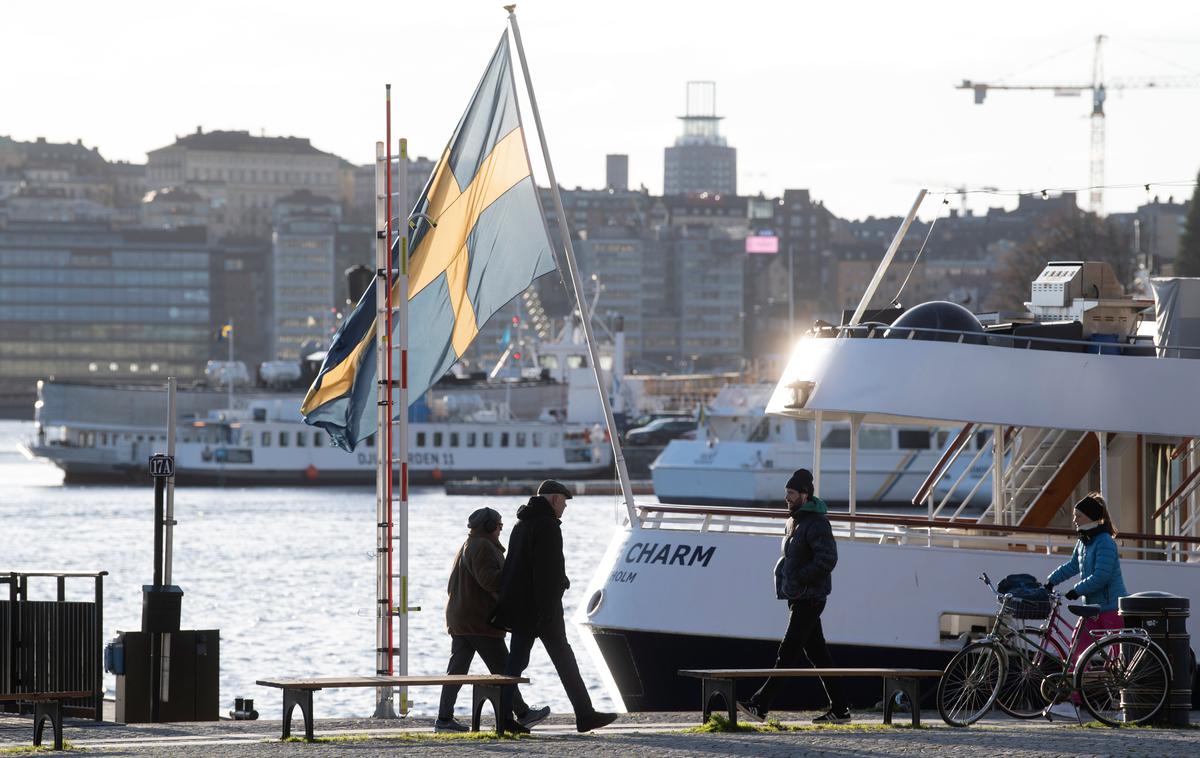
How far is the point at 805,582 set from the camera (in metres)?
14.4

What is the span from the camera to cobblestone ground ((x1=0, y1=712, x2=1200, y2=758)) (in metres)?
12.7

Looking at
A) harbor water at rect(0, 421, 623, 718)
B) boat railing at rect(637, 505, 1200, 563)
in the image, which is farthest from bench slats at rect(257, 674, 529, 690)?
boat railing at rect(637, 505, 1200, 563)

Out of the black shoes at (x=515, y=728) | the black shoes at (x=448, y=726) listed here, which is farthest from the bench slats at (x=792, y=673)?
the black shoes at (x=448, y=726)

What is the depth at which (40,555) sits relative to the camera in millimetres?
56250

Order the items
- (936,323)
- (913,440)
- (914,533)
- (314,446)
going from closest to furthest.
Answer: (914,533), (936,323), (913,440), (314,446)

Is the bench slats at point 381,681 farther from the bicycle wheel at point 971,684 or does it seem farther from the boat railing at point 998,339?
the boat railing at point 998,339

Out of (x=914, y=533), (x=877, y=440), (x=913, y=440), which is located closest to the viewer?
(x=914, y=533)

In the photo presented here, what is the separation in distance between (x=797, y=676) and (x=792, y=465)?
6525cm

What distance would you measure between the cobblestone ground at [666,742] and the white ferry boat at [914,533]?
3.75 metres

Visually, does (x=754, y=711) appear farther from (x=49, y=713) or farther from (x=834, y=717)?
(x=49, y=713)

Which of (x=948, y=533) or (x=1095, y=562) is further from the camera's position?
(x=948, y=533)

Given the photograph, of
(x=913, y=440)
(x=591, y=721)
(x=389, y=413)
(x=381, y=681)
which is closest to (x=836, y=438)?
(x=913, y=440)

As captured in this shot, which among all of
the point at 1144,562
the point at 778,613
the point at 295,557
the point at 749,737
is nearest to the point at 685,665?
the point at 778,613

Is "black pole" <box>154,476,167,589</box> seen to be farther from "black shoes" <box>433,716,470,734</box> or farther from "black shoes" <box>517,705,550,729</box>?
"black shoes" <box>517,705,550,729</box>
